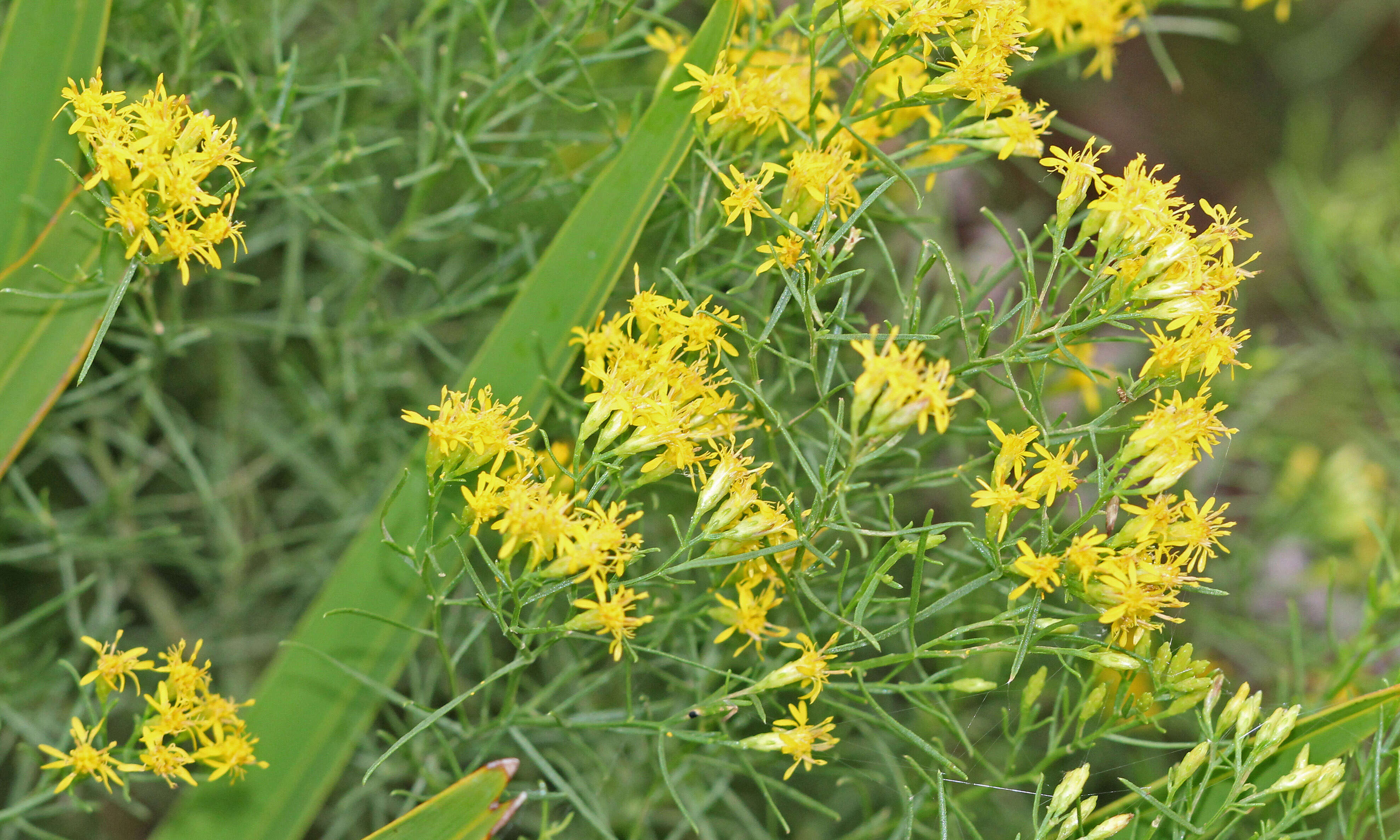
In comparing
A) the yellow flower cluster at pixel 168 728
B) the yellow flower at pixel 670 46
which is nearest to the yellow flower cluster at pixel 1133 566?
the yellow flower at pixel 670 46

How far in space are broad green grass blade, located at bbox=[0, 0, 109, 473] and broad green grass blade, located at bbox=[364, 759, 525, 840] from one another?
1.91ft

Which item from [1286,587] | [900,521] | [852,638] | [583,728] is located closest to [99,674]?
[583,728]

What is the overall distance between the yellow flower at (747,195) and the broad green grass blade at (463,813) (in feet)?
1.82

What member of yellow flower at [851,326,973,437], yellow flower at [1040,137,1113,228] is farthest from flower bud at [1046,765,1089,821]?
yellow flower at [1040,137,1113,228]

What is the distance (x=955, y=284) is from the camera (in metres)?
0.88

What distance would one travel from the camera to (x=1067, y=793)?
92 centimetres

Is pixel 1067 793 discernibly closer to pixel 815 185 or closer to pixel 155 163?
pixel 815 185

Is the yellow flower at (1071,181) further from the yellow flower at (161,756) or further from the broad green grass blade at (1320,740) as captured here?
the yellow flower at (161,756)

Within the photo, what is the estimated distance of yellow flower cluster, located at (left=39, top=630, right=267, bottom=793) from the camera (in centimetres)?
96

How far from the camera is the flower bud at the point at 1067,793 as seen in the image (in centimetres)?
92

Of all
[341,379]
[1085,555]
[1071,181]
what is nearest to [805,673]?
[1085,555]

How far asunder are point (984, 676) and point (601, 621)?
694mm

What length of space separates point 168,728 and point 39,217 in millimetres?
573

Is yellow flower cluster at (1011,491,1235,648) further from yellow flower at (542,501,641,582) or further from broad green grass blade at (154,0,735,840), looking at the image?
broad green grass blade at (154,0,735,840)
